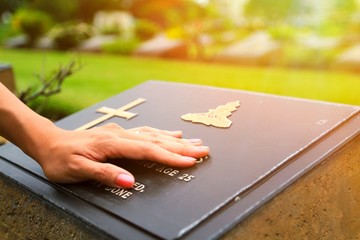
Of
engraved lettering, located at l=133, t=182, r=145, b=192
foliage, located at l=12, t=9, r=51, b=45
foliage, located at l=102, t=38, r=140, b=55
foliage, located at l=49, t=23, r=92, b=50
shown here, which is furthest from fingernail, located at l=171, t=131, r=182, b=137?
foliage, located at l=12, t=9, r=51, b=45

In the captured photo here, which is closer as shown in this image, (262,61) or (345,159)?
(345,159)

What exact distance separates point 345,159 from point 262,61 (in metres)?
6.05

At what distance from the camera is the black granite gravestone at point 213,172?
4.37ft

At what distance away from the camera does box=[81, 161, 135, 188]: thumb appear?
4.86ft

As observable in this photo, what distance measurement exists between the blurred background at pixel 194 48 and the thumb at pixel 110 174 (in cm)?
221

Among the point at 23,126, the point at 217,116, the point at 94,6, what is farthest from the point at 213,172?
the point at 94,6

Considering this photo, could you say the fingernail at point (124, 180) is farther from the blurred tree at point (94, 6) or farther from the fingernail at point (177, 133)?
the blurred tree at point (94, 6)

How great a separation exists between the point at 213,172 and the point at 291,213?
255 mm

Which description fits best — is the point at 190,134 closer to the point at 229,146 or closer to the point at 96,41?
the point at 229,146

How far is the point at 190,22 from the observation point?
405 inches

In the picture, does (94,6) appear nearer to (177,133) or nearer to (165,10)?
(165,10)

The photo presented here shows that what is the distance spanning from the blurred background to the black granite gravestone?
6.39ft

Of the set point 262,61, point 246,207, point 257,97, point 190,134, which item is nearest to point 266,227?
point 246,207

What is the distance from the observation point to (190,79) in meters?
6.56
